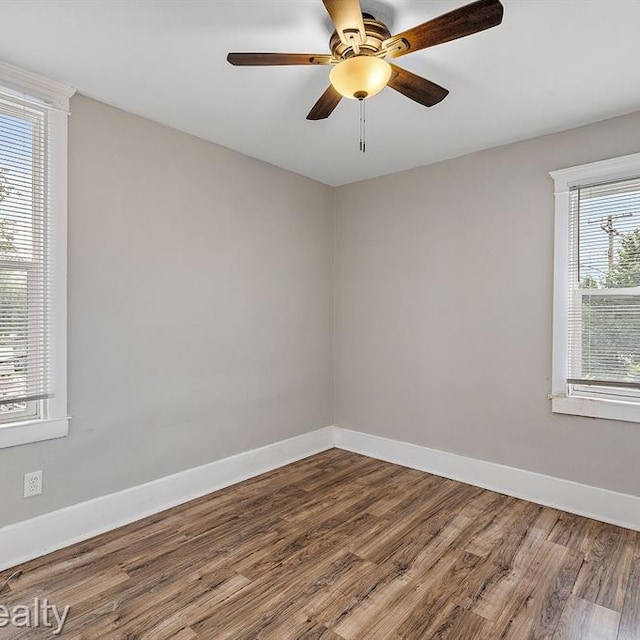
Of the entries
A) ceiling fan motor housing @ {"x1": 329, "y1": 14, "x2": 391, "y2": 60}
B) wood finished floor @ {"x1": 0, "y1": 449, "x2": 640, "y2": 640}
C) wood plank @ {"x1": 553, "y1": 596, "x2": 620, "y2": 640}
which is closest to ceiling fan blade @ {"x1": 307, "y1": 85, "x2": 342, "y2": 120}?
ceiling fan motor housing @ {"x1": 329, "y1": 14, "x2": 391, "y2": 60}

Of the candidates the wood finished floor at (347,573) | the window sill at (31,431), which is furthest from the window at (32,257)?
the wood finished floor at (347,573)

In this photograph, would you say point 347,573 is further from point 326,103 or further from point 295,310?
point 326,103

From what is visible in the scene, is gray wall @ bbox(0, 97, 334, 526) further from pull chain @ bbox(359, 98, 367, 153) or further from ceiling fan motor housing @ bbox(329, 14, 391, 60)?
ceiling fan motor housing @ bbox(329, 14, 391, 60)

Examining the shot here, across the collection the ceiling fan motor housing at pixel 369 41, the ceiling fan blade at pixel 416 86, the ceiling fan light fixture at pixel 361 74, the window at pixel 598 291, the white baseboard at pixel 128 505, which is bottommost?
the white baseboard at pixel 128 505

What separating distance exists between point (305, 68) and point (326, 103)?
0.26 m

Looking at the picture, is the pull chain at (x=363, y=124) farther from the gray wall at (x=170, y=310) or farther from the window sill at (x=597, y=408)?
the window sill at (x=597, y=408)

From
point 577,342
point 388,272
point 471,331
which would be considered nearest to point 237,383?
point 388,272

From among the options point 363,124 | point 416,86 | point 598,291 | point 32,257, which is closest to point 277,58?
point 416,86

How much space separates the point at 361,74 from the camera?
168cm

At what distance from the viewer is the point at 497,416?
3.15 metres

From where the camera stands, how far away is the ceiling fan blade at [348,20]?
1455 mm

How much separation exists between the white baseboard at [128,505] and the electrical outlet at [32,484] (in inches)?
5.3

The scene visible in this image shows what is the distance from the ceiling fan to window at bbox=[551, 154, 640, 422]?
5.05 ft

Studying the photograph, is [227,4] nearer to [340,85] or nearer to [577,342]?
[340,85]
